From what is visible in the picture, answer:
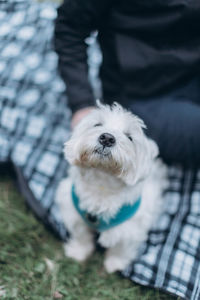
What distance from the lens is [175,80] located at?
7.29ft

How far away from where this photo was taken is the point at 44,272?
2.05m

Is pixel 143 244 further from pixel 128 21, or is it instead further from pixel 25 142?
pixel 128 21

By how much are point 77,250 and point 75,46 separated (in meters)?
1.25

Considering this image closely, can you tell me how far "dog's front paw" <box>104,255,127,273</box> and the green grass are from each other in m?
0.05

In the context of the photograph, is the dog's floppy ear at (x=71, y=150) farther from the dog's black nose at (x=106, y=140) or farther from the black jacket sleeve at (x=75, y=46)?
the black jacket sleeve at (x=75, y=46)

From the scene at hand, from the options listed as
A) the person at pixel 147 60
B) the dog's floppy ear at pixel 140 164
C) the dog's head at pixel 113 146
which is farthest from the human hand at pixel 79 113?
the dog's floppy ear at pixel 140 164

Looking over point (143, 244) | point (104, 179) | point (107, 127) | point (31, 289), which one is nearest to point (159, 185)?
point (143, 244)

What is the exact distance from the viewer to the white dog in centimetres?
164

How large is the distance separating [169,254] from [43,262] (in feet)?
2.41

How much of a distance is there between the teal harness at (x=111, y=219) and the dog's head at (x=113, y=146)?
0.79 ft

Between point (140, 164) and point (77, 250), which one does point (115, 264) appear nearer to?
point (77, 250)

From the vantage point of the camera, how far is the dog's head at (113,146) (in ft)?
5.28

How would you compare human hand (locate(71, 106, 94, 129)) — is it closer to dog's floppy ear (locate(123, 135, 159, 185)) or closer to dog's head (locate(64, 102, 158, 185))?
dog's head (locate(64, 102, 158, 185))

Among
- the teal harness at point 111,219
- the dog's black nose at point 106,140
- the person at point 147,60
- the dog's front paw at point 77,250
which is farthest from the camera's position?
the dog's front paw at point 77,250
